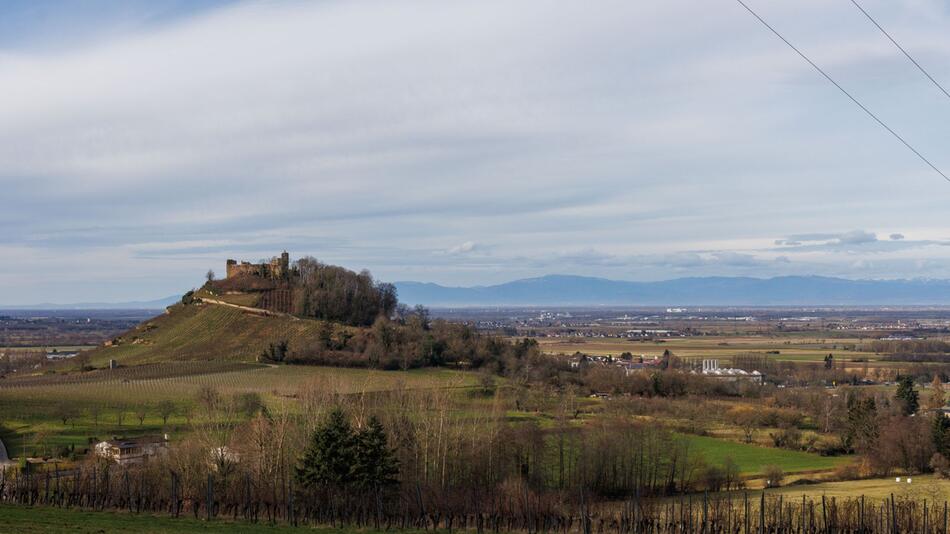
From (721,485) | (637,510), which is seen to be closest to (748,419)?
(721,485)

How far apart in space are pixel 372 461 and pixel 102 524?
14.0 meters

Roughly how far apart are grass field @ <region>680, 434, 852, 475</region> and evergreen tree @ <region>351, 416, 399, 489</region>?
21.4 metres

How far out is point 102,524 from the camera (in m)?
25.3

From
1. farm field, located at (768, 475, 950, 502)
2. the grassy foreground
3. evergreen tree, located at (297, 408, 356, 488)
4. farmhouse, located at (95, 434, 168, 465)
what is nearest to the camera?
the grassy foreground

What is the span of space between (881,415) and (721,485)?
22133 millimetres

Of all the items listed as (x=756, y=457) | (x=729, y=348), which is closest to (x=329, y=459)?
(x=756, y=457)

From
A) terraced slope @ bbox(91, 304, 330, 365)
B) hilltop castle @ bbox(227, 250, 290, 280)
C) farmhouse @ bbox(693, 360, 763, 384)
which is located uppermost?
hilltop castle @ bbox(227, 250, 290, 280)

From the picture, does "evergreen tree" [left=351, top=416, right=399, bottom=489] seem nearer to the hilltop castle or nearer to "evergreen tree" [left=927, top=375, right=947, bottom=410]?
"evergreen tree" [left=927, top=375, right=947, bottom=410]

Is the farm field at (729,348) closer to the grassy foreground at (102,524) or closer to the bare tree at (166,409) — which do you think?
the bare tree at (166,409)

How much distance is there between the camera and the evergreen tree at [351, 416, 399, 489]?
37344mm

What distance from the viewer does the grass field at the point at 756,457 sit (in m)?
54.0

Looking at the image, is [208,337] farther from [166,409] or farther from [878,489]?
[878,489]

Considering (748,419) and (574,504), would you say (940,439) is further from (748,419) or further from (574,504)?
(574,504)

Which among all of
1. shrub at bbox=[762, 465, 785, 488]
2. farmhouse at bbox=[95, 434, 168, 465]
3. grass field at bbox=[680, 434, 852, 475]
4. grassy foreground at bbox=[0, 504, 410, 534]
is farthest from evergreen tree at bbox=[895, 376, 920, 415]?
grassy foreground at bbox=[0, 504, 410, 534]
